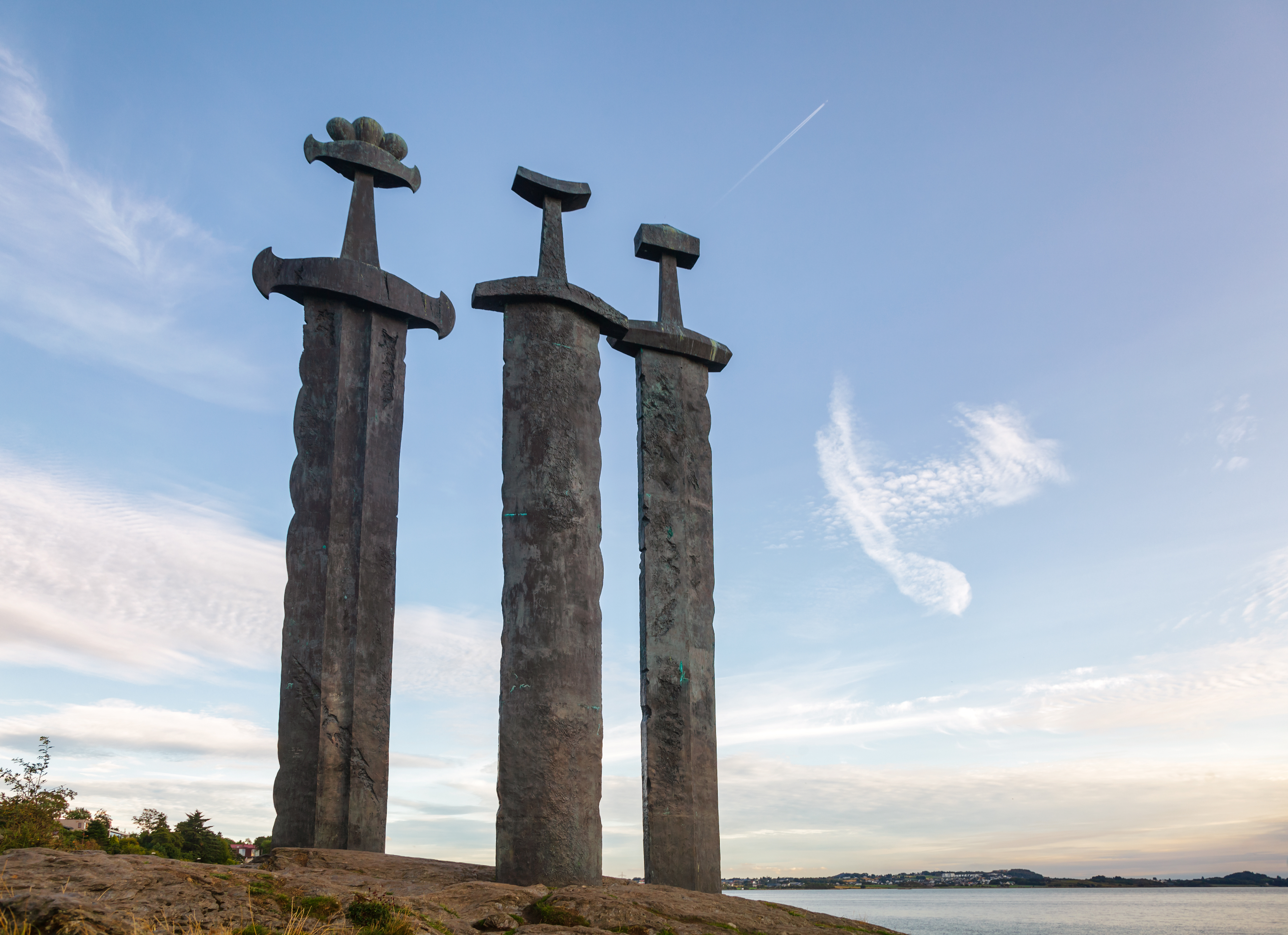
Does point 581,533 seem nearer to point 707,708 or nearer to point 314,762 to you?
point 707,708

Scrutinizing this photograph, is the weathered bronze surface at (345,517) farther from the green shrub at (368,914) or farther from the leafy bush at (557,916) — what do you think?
the green shrub at (368,914)

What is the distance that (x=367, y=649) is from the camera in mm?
11234

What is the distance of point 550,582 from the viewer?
960cm

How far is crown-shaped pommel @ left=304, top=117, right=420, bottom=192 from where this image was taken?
40.7 ft

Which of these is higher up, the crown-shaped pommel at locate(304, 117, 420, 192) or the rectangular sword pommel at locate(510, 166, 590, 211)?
the crown-shaped pommel at locate(304, 117, 420, 192)

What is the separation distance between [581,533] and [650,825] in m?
3.16

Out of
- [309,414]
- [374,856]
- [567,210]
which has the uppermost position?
[567,210]

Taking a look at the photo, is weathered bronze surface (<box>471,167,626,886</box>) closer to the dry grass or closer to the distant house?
the dry grass

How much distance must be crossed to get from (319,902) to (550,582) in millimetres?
4139

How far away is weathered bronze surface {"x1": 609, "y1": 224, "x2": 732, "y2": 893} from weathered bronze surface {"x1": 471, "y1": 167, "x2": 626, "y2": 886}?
3.07ft

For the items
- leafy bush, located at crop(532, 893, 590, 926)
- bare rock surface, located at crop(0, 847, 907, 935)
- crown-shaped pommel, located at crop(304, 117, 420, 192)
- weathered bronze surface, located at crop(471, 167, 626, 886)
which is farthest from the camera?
crown-shaped pommel, located at crop(304, 117, 420, 192)

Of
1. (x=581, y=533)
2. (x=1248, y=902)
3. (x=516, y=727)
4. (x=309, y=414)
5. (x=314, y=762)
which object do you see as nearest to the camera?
(x=516, y=727)

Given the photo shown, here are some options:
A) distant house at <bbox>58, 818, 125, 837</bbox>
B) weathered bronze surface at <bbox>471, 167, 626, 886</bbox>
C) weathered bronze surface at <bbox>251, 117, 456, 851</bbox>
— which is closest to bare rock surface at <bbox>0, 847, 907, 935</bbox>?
weathered bronze surface at <bbox>471, 167, 626, 886</bbox>

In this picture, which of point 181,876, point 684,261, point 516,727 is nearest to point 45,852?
point 181,876
